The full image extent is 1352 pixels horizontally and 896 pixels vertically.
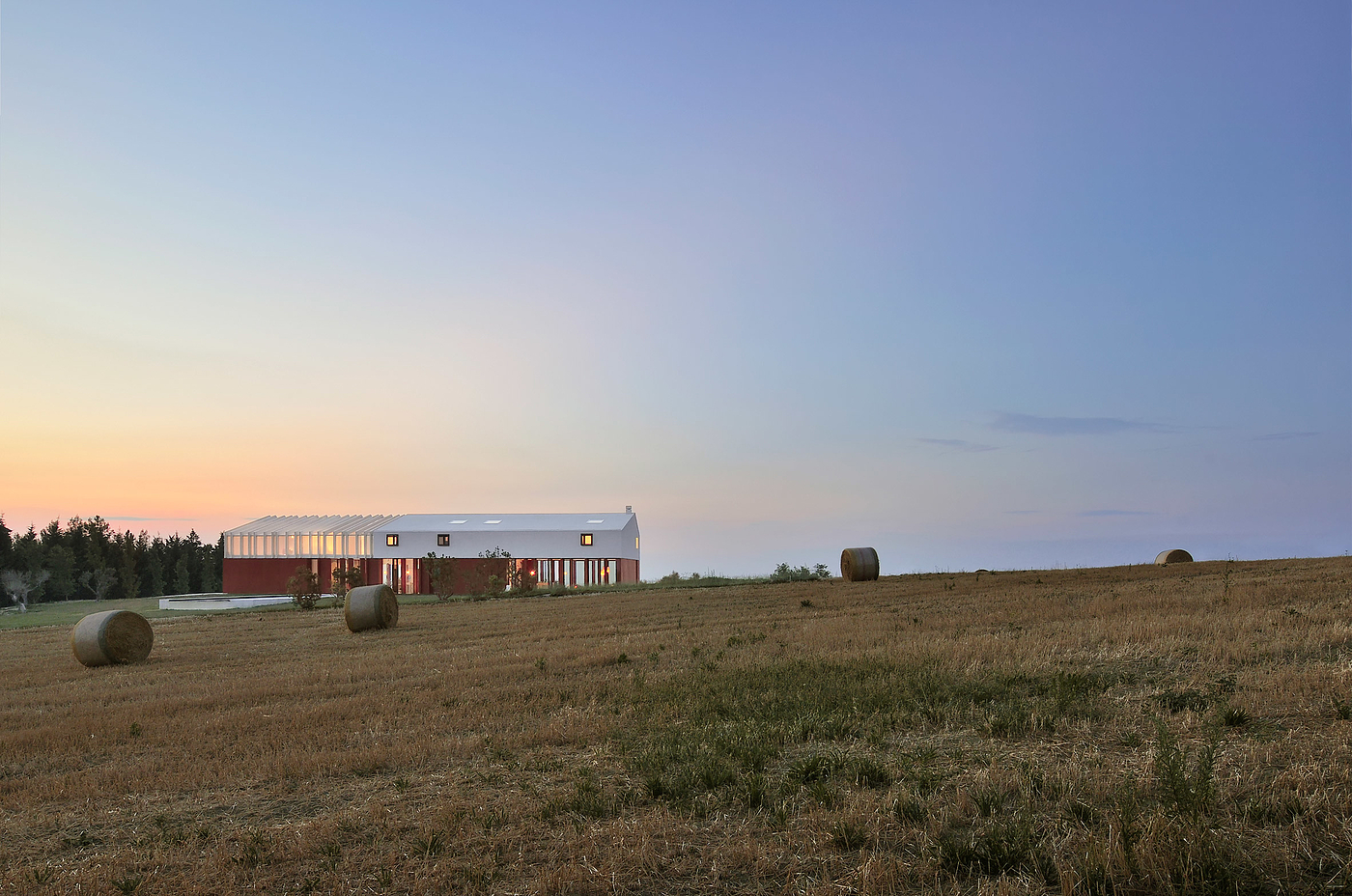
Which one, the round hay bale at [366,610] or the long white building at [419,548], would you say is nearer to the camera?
the round hay bale at [366,610]

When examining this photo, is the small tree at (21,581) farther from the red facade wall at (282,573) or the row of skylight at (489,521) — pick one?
the row of skylight at (489,521)

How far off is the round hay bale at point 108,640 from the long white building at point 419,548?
3968cm

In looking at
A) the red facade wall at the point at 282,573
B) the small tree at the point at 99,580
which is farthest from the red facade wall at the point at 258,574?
the small tree at the point at 99,580

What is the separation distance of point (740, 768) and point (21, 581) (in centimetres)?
8089

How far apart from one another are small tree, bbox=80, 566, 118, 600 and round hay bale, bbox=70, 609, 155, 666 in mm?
71350

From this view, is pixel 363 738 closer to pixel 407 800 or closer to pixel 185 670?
pixel 407 800

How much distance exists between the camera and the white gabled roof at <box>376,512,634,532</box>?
66.2m

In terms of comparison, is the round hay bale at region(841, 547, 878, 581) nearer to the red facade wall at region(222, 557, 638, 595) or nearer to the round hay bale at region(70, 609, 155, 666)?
the round hay bale at region(70, 609, 155, 666)

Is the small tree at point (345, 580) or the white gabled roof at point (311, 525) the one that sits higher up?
the white gabled roof at point (311, 525)

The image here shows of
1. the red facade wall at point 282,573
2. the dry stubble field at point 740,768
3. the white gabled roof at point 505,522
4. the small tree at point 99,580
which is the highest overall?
the white gabled roof at point 505,522

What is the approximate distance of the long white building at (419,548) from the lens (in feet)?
212

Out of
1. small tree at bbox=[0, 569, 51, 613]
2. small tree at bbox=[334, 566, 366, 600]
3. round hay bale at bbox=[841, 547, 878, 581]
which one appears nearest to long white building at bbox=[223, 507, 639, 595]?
small tree at bbox=[334, 566, 366, 600]

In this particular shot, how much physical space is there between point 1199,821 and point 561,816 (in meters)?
4.71

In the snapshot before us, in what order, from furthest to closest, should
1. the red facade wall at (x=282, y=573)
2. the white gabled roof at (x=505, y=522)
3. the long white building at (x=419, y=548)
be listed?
the white gabled roof at (x=505, y=522)
the red facade wall at (x=282, y=573)
the long white building at (x=419, y=548)
